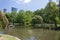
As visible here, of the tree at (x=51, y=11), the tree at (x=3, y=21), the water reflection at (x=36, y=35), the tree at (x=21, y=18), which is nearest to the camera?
the tree at (x=3, y=21)

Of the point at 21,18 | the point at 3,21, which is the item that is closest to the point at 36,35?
the point at 3,21

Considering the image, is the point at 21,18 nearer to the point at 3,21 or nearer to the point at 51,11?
the point at 51,11

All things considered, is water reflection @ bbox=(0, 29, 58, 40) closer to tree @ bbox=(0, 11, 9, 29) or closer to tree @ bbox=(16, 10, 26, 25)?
tree @ bbox=(0, 11, 9, 29)

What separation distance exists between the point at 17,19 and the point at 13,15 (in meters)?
3.68

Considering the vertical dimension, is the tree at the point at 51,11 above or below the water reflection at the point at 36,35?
above

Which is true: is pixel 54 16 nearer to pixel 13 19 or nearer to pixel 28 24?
pixel 28 24

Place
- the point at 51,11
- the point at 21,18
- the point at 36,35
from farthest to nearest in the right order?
the point at 21,18
the point at 51,11
the point at 36,35

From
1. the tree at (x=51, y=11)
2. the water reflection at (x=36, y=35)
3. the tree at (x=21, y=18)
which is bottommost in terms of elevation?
the water reflection at (x=36, y=35)

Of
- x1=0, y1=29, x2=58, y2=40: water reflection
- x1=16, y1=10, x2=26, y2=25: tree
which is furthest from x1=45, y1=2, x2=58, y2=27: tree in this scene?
x1=16, y1=10, x2=26, y2=25: tree

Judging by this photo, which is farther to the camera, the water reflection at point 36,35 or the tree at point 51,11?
the tree at point 51,11

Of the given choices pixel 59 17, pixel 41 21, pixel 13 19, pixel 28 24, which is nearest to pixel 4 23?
pixel 59 17

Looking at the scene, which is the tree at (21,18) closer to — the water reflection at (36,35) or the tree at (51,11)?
the tree at (51,11)

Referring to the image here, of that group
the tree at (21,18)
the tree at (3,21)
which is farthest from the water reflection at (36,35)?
the tree at (21,18)

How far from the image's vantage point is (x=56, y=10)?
45.3m
